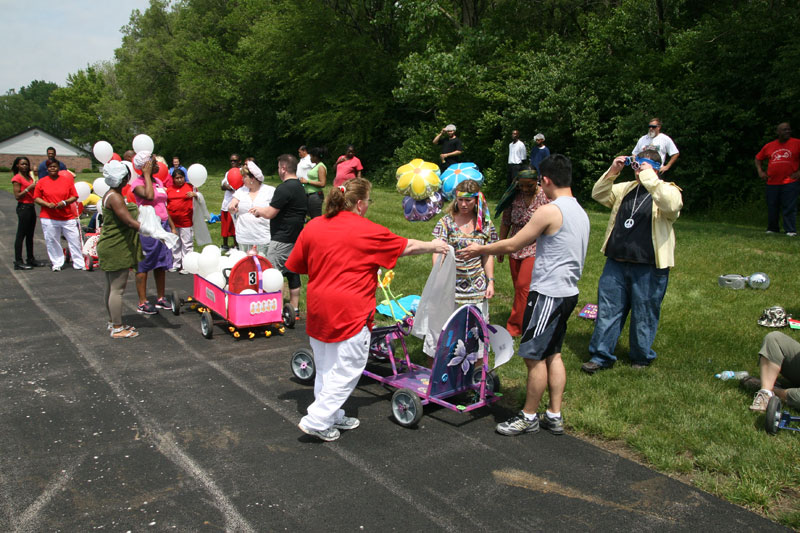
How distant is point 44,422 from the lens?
16.3 feet

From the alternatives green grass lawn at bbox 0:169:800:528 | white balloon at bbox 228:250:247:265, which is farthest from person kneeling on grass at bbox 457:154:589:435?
white balloon at bbox 228:250:247:265

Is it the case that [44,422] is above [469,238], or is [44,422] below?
below

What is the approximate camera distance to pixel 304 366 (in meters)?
5.90

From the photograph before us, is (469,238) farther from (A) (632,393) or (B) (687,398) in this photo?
(B) (687,398)

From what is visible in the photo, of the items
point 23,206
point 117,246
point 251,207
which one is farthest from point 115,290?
point 23,206

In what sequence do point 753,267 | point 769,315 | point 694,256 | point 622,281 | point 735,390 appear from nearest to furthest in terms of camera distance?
point 735,390 < point 622,281 < point 769,315 < point 753,267 < point 694,256

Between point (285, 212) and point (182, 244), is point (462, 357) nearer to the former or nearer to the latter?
point (285, 212)

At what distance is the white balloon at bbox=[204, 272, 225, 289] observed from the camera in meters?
7.74

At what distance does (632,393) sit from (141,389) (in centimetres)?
465

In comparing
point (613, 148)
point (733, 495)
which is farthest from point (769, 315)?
point (613, 148)

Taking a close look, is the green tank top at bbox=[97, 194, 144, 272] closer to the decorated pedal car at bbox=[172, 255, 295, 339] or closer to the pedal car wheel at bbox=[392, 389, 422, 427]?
the decorated pedal car at bbox=[172, 255, 295, 339]

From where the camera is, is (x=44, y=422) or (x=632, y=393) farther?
(x=632, y=393)

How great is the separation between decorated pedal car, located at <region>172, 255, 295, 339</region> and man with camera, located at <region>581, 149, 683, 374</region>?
12.5 feet

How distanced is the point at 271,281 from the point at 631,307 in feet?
13.8
